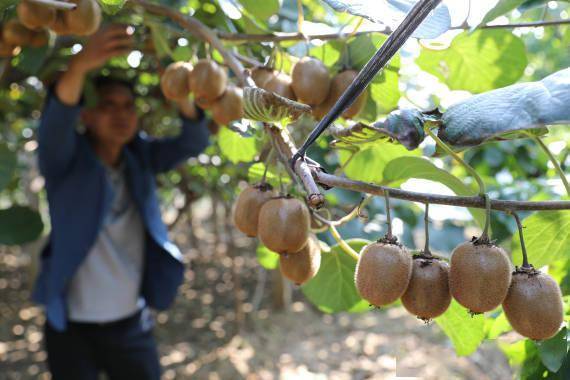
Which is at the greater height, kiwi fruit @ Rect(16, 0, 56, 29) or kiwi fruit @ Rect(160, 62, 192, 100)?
kiwi fruit @ Rect(16, 0, 56, 29)

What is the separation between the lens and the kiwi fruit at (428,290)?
23.6 inches

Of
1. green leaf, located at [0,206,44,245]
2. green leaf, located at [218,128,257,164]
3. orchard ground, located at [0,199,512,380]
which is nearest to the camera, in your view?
green leaf, located at [218,128,257,164]

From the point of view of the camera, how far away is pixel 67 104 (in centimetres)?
177

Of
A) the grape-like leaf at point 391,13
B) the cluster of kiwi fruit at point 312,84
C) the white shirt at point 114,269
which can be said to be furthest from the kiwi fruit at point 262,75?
the white shirt at point 114,269

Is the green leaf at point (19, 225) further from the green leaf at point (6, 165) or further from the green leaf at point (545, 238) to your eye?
the green leaf at point (545, 238)

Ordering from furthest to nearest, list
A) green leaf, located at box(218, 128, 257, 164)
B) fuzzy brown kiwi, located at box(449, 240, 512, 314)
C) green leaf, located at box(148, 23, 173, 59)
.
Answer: green leaf, located at box(218, 128, 257, 164) → green leaf, located at box(148, 23, 173, 59) → fuzzy brown kiwi, located at box(449, 240, 512, 314)

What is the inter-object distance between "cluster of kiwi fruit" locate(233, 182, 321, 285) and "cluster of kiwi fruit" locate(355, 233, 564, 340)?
3.6 inches

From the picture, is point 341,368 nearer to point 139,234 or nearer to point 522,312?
point 139,234

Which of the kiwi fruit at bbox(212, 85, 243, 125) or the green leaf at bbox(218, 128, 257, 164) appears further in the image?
the green leaf at bbox(218, 128, 257, 164)

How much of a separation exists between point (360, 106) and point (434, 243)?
1.31m

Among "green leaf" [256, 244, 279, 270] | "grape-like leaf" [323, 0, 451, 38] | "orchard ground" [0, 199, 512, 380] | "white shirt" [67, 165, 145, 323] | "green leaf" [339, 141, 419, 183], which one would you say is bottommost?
"orchard ground" [0, 199, 512, 380]

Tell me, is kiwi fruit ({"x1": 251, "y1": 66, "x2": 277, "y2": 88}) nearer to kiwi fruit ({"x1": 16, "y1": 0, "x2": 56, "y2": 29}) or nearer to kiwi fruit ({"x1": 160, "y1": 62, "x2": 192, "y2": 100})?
kiwi fruit ({"x1": 160, "y1": 62, "x2": 192, "y2": 100})

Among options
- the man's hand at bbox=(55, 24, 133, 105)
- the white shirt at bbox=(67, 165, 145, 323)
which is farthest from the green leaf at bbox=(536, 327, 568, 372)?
the white shirt at bbox=(67, 165, 145, 323)

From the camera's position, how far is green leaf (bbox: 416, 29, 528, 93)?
100 cm
